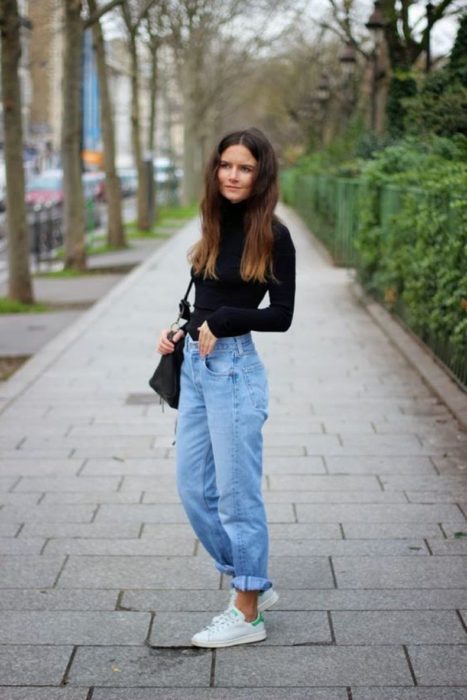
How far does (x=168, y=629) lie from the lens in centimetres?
440

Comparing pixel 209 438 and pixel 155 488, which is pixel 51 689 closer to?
pixel 209 438

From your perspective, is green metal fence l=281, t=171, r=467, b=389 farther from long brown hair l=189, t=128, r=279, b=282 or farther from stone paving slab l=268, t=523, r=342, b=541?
long brown hair l=189, t=128, r=279, b=282

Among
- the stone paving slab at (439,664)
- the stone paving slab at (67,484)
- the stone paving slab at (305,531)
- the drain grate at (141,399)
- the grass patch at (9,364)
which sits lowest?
the grass patch at (9,364)

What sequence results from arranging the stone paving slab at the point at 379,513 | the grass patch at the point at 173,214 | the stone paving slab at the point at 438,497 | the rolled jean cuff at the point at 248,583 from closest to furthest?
the rolled jean cuff at the point at 248,583
the stone paving slab at the point at 379,513
the stone paving slab at the point at 438,497
the grass patch at the point at 173,214

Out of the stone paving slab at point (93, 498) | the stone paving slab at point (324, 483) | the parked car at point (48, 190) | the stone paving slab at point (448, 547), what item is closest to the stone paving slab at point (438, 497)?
the stone paving slab at point (324, 483)

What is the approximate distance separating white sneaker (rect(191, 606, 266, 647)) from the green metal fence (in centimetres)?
477

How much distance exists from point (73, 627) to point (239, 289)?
1367mm

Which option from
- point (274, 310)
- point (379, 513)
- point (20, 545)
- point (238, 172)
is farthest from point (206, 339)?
point (379, 513)

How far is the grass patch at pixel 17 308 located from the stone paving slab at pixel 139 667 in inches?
462

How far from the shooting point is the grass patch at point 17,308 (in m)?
15.6

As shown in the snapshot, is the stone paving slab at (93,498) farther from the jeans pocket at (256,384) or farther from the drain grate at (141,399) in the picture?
the drain grate at (141,399)

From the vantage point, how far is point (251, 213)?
13.3 ft

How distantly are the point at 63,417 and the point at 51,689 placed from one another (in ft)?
15.3

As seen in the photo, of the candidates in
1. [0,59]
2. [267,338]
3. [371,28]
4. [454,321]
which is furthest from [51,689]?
[371,28]
